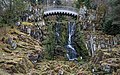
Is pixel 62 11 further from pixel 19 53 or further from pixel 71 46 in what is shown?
pixel 19 53

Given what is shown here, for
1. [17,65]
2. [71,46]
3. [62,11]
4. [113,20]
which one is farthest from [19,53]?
[62,11]

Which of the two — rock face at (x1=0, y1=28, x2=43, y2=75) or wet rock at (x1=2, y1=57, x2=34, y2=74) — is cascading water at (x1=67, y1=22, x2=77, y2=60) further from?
wet rock at (x1=2, y1=57, x2=34, y2=74)

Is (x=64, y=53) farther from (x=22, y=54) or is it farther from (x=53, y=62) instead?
(x=22, y=54)

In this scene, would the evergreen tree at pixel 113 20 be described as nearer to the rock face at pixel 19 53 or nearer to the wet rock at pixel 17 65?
the rock face at pixel 19 53

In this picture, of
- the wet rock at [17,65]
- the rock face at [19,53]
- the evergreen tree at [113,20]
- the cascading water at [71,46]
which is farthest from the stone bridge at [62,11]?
the wet rock at [17,65]

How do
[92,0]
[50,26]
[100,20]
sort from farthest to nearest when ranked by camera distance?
[92,0] < [100,20] < [50,26]

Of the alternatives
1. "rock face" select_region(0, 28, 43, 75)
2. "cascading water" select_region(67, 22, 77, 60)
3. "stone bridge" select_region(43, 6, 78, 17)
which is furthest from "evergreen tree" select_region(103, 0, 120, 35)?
"rock face" select_region(0, 28, 43, 75)

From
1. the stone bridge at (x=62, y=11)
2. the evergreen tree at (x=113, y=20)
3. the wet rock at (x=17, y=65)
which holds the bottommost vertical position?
the wet rock at (x=17, y=65)

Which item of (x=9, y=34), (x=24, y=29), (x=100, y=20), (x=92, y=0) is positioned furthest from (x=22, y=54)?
(x=92, y=0)
